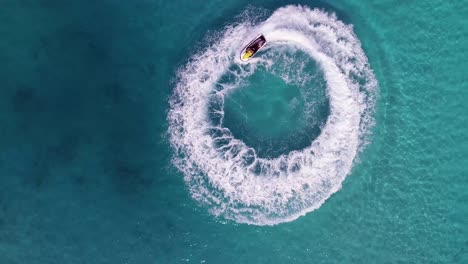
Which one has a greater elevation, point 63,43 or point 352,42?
point 63,43

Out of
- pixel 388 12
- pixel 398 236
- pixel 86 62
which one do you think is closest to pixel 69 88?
pixel 86 62

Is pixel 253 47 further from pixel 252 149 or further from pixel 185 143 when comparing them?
pixel 185 143

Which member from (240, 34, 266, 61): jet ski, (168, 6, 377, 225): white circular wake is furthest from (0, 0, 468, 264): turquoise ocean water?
(240, 34, 266, 61): jet ski

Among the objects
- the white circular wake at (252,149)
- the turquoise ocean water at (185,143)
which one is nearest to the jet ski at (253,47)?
the white circular wake at (252,149)

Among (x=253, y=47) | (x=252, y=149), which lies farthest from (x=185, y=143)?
(x=253, y=47)

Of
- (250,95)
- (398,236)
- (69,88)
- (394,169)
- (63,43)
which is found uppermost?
(63,43)

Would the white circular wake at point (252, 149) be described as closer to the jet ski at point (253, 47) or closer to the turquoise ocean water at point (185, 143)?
the turquoise ocean water at point (185, 143)

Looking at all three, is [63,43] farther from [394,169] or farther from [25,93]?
[394,169]
